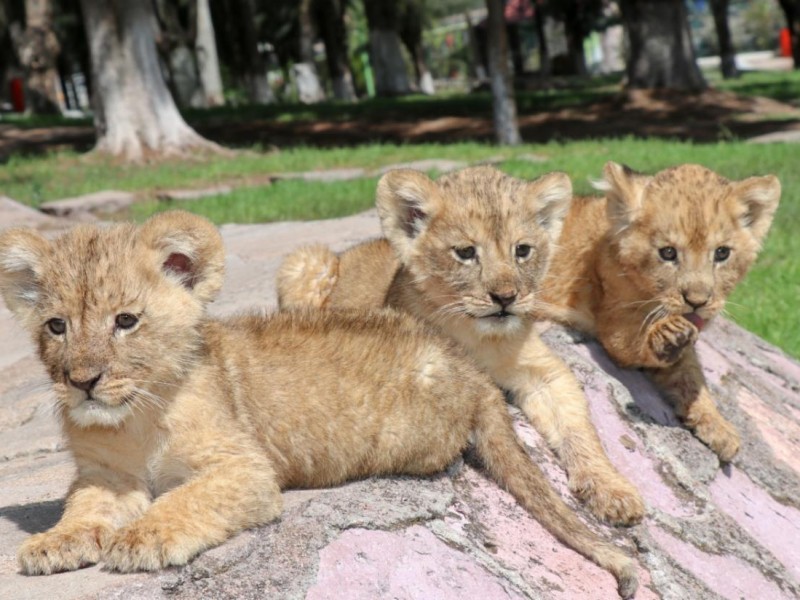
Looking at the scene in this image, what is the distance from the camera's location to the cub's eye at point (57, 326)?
3643 millimetres

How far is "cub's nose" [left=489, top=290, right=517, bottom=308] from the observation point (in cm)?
469

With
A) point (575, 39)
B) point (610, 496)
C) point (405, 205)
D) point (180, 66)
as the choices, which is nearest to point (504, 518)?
point (610, 496)

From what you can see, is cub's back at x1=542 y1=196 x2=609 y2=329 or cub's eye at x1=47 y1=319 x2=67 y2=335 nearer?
cub's eye at x1=47 y1=319 x2=67 y2=335

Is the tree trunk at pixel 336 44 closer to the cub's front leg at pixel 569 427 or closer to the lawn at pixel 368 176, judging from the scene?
the lawn at pixel 368 176

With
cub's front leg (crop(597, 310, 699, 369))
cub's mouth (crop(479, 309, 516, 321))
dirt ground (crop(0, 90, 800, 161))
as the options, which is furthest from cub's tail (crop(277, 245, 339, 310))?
dirt ground (crop(0, 90, 800, 161))

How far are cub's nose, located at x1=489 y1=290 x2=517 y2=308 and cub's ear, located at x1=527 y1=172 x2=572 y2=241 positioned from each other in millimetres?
549

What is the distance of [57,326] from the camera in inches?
144

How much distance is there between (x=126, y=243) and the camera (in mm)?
3826

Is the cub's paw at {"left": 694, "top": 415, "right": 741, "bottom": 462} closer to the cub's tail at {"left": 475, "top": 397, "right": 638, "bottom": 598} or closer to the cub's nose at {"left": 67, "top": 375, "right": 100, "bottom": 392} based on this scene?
the cub's tail at {"left": 475, "top": 397, "right": 638, "bottom": 598}

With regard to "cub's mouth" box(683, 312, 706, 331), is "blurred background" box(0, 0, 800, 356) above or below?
above

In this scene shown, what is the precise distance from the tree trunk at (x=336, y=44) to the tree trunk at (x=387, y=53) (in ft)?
17.0

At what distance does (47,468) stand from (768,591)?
3082mm

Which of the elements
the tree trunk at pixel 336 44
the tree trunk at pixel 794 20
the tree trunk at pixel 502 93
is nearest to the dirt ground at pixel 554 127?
the tree trunk at pixel 502 93

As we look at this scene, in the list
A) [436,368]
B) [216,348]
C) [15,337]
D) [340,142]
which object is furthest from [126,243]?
[340,142]
